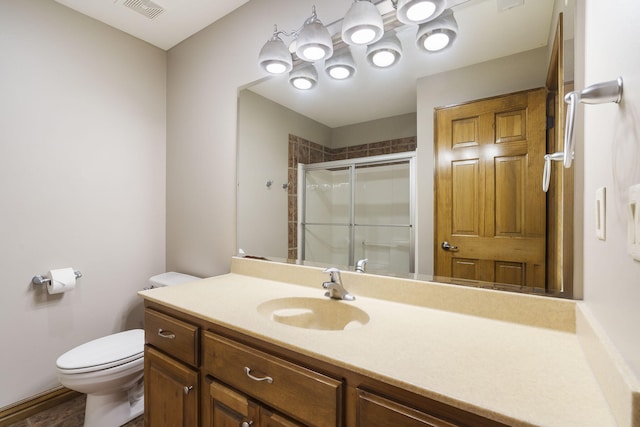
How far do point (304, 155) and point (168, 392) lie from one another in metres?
1.27

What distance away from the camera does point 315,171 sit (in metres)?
1.56

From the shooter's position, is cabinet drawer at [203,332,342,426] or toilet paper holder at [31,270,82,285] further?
toilet paper holder at [31,270,82,285]

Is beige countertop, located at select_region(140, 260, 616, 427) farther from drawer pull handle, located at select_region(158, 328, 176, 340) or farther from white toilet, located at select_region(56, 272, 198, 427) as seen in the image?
white toilet, located at select_region(56, 272, 198, 427)

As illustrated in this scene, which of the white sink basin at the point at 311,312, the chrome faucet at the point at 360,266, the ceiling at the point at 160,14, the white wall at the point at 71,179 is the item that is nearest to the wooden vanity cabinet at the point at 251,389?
the white sink basin at the point at 311,312

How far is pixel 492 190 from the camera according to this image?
1017 millimetres

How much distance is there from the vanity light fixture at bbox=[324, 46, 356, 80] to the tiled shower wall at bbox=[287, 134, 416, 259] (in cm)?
37

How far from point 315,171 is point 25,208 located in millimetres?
1709

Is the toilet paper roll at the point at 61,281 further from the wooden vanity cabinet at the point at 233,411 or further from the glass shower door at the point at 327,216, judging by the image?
the glass shower door at the point at 327,216

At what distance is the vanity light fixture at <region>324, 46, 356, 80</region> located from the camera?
1405 mm

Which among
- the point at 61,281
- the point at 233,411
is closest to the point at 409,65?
the point at 233,411

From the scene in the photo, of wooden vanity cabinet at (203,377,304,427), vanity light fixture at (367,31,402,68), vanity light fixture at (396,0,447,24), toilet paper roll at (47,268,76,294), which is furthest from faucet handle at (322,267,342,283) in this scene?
toilet paper roll at (47,268,76,294)

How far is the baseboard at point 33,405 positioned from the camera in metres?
1.57

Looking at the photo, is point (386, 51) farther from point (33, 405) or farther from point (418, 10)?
point (33, 405)

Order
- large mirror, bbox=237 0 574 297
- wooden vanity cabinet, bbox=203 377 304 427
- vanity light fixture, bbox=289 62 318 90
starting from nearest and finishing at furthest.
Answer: wooden vanity cabinet, bbox=203 377 304 427 → large mirror, bbox=237 0 574 297 → vanity light fixture, bbox=289 62 318 90
